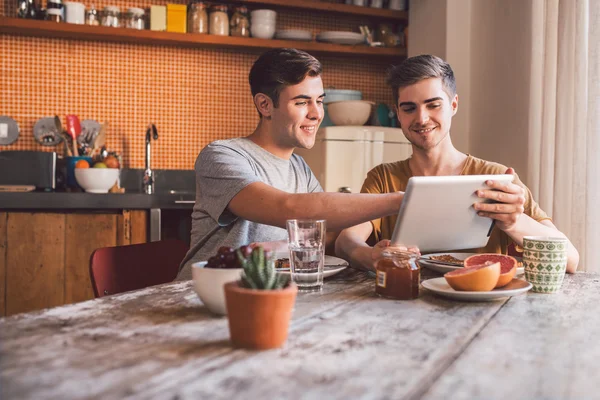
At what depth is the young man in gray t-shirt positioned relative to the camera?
1541mm

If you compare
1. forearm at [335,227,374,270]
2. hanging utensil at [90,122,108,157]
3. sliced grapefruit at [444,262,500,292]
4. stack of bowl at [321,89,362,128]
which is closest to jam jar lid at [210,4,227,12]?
stack of bowl at [321,89,362,128]

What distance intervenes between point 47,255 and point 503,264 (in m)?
2.31

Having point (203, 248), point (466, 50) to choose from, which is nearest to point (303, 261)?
point (203, 248)

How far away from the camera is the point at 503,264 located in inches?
54.1

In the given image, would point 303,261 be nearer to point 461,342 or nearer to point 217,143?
point 461,342

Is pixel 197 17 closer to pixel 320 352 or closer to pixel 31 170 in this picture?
pixel 31 170

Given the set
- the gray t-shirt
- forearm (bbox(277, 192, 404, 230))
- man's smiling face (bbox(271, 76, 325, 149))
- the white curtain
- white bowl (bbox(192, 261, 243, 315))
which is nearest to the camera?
white bowl (bbox(192, 261, 243, 315))

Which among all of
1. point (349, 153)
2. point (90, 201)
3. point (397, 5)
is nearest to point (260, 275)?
point (90, 201)

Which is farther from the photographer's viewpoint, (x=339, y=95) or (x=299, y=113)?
(x=339, y=95)

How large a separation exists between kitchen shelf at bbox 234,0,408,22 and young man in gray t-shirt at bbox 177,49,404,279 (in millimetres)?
1915

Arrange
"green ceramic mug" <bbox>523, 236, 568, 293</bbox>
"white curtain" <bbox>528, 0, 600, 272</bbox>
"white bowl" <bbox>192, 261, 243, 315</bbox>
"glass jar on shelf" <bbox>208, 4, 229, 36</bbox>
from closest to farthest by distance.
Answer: "white bowl" <bbox>192, 261, 243, 315</bbox> → "green ceramic mug" <bbox>523, 236, 568, 293</bbox> → "white curtain" <bbox>528, 0, 600, 272</bbox> → "glass jar on shelf" <bbox>208, 4, 229, 36</bbox>

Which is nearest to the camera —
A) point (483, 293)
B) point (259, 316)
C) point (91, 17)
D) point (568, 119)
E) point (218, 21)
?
point (259, 316)

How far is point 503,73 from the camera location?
10.5ft

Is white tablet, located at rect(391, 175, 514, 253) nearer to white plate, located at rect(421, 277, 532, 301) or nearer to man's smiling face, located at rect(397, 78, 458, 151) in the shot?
white plate, located at rect(421, 277, 532, 301)
